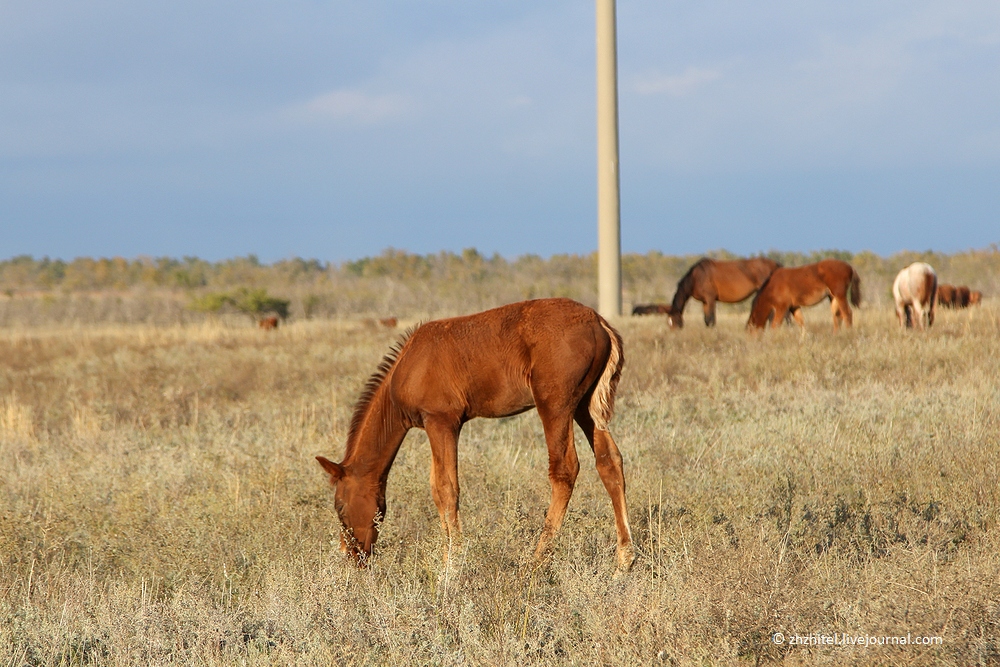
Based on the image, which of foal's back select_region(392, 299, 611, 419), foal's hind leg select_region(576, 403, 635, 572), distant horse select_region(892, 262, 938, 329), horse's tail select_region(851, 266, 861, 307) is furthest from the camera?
distant horse select_region(892, 262, 938, 329)

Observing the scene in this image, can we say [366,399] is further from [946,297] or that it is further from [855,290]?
[946,297]

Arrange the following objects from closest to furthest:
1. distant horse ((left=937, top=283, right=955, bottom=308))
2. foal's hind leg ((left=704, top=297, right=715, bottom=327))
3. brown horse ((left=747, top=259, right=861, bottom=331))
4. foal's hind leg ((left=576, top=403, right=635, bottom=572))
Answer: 1. foal's hind leg ((left=576, top=403, right=635, bottom=572))
2. brown horse ((left=747, top=259, right=861, bottom=331))
3. foal's hind leg ((left=704, top=297, right=715, bottom=327))
4. distant horse ((left=937, top=283, right=955, bottom=308))

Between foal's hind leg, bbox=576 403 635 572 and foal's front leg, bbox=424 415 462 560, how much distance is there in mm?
880

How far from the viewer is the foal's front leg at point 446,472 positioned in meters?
5.28

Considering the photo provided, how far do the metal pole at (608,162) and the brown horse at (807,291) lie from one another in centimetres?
328

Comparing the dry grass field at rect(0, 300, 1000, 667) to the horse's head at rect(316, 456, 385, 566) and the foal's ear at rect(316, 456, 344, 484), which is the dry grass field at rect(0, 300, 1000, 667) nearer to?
the horse's head at rect(316, 456, 385, 566)

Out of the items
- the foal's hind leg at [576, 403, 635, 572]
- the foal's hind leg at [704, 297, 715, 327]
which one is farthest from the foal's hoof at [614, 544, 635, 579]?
the foal's hind leg at [704, 297, 715, 327]

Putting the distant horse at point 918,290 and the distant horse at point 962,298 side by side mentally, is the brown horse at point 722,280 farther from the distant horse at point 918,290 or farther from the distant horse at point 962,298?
the distant horse at point 962,298

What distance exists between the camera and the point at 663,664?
12.1 feet

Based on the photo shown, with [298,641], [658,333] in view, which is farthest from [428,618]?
[658,333]

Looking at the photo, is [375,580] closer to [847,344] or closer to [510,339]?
→ [510,339]

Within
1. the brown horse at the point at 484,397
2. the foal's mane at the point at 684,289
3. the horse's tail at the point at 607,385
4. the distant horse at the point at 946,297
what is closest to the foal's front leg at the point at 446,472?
the brown horse at the point at 484,397

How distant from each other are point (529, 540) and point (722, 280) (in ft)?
58.7

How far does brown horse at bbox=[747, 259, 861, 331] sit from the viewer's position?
18.0m
